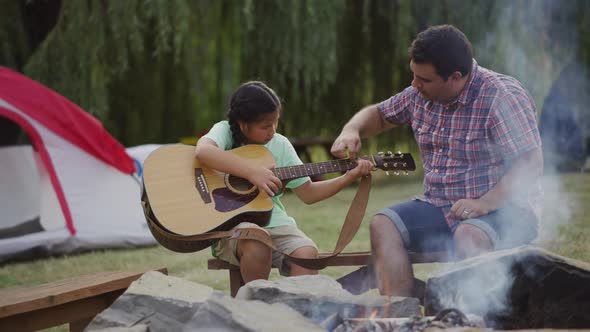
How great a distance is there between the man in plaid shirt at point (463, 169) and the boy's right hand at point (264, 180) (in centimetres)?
33

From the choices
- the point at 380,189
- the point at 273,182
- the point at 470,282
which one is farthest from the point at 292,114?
the point at 470,282

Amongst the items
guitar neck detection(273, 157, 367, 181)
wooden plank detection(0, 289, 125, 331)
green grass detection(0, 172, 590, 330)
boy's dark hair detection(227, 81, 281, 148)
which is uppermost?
boy's dark hair detection(227, 81, 281, 148)

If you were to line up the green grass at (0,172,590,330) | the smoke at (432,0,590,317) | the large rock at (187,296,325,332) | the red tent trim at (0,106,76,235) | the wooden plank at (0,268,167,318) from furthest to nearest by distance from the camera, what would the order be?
the smoke at (432,0,590,317), the red tent trim at (0,106,76,235), the green grass at (0,172,590,330), the wooden plank at (0,268,167,318), the large rock at (187,296,325,332)

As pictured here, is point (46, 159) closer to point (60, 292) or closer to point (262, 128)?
point (262, 128)

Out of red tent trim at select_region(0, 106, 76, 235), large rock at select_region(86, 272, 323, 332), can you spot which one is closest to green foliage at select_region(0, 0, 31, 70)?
red tent trim at select_region(0, 106, 76, 235)

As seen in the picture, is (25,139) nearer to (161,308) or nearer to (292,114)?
(292,114)

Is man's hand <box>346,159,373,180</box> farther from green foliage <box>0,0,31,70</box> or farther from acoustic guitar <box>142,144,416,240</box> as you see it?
green foliage <box>0,0,31,70</box>

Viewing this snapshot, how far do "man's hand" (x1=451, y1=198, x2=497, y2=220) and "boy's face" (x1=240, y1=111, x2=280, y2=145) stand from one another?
2.86 ft

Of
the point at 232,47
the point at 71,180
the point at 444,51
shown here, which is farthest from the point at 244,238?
the point at 232,47

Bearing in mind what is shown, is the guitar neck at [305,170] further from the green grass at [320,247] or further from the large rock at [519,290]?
the green grass at [320,247]

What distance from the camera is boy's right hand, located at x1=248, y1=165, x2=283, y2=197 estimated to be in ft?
11.0

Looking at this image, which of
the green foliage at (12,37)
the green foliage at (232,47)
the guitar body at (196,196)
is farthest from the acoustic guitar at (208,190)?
the green foliage at (12,37)

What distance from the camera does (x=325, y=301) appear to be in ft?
8.20

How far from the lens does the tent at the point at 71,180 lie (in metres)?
5.86
